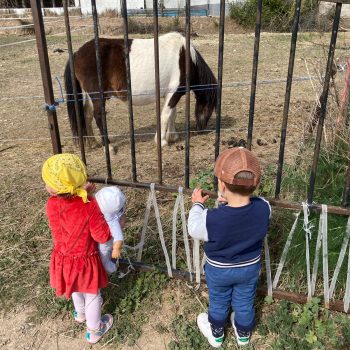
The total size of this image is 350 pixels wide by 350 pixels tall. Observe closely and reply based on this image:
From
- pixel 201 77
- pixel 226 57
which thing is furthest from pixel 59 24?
pixel 201 77

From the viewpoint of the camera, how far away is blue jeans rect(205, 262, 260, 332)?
193 cm

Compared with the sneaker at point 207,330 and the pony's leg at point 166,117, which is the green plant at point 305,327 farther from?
the pony's leg at point 166,117

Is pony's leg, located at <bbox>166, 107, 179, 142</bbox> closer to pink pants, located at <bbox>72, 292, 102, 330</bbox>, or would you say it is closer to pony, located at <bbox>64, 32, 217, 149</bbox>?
pony, located at <bbox>64, 32, 217, 149</bbox>

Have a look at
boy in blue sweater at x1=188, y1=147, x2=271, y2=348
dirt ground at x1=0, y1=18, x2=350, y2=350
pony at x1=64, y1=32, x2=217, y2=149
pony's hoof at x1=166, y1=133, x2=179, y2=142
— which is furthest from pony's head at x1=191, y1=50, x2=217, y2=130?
boy in blue sweater at x1=188, y1=147, x2=271, y2=348

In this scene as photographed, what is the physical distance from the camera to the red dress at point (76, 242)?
1.91m

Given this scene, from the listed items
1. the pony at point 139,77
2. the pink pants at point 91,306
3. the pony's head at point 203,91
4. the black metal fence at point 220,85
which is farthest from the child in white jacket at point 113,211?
the pony's head at point 203,91

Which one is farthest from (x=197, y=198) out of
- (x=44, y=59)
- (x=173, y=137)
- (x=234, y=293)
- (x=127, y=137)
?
(x=127, y=137)

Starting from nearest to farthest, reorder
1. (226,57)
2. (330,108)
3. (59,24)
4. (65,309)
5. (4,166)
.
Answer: (65,309)
(330,108)
(4,166)
(226,57)
(59,24)

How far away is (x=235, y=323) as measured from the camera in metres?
2.10

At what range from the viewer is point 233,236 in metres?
1.80

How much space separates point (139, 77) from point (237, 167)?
3.43 meters

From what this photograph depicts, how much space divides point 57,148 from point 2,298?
101cm

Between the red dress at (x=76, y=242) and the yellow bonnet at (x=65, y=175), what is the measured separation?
9 centimetres

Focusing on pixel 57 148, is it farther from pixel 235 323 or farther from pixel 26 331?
pixel 235 323
